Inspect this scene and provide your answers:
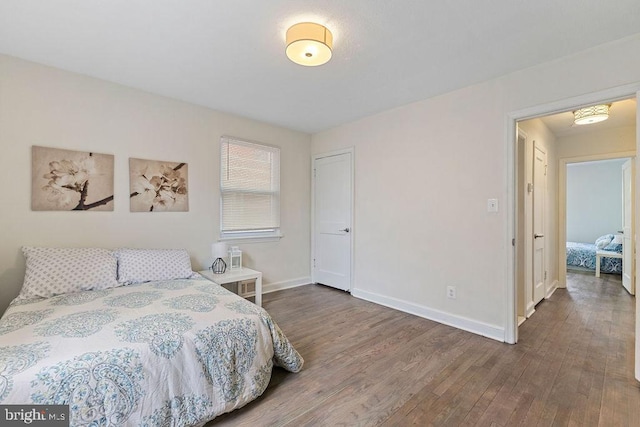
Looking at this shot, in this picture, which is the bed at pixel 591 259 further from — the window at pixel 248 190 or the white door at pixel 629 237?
the window at pixel 248 190

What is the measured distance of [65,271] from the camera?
221 cm

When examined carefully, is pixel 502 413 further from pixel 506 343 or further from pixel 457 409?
pixel 506 343

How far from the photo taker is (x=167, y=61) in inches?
91.4

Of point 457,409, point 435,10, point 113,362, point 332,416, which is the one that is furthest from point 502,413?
point 435,10

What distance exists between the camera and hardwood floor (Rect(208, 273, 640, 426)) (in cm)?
160

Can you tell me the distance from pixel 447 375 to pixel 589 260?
533cm

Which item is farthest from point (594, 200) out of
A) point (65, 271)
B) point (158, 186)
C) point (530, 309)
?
point (65, 271)

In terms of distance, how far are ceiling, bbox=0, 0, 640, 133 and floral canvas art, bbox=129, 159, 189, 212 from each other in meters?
0.80

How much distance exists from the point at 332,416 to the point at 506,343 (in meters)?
1.82

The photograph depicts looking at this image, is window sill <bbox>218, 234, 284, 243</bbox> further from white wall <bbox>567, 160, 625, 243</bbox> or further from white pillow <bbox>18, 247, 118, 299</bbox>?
white wall <bbox>567, 160, 625, 243</bbox>

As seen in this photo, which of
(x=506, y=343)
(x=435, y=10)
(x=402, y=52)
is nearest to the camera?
(x=435, y=10)

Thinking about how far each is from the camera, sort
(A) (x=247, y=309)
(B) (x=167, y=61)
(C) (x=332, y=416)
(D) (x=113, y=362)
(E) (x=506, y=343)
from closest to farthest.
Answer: (D) (x=113, y=362) < (C) (x=332, y=416) < (A) (x=247, y=309) < (B) (x=167, y=61) < (E) (x=506, y=343)

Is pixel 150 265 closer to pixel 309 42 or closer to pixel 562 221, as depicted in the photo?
pixel 309 42

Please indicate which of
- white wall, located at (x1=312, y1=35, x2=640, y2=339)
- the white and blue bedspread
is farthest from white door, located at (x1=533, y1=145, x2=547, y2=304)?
the white and blue bedspread
